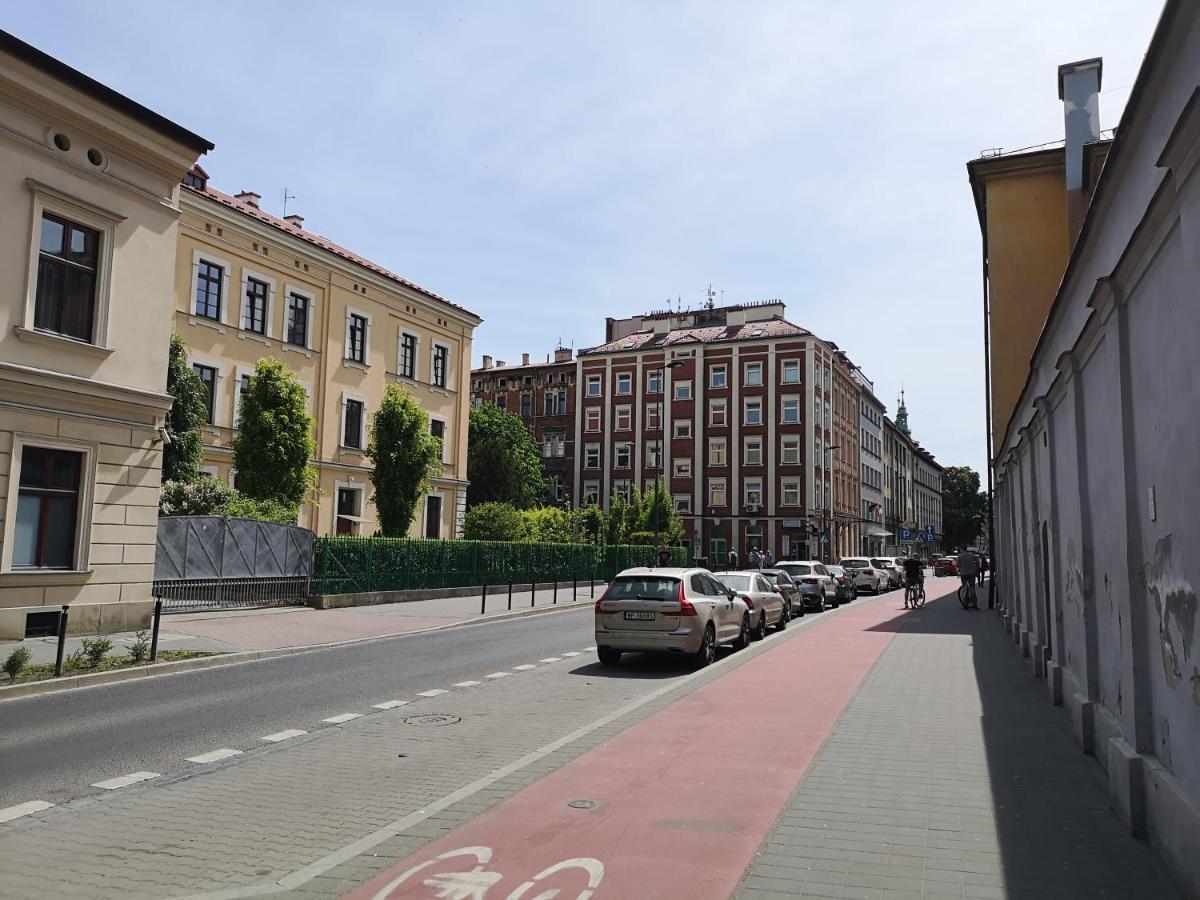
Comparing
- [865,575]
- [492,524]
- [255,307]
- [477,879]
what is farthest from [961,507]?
[477,879]

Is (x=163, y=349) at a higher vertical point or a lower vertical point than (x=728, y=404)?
lower

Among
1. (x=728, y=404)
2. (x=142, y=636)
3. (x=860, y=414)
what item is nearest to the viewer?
(x=142, y=636)

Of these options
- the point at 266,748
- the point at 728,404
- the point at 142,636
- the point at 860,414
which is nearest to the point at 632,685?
the point at 266,748

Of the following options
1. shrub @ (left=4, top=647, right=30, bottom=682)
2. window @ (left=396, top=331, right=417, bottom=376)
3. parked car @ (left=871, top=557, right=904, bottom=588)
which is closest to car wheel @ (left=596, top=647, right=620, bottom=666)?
shrub @ (left=4, top=647, right=30, bottom=682)

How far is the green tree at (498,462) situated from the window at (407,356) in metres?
18.2

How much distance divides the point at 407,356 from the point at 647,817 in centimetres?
3773

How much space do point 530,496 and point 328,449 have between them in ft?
94.2

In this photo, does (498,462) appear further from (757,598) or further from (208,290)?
(757,598)

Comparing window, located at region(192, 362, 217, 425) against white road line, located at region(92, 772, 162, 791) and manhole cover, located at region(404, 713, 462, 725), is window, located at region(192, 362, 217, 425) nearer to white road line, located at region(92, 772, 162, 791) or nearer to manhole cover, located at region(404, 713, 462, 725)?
manhole cover, located at region(404, 713, 462, 725)

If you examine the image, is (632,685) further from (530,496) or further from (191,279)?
(530,496)

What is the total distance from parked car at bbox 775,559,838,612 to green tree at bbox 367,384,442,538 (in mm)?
12995

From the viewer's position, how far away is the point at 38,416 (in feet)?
51.4

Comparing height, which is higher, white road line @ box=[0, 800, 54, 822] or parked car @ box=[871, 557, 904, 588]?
parked car @ box=[871, 557, 904, 588]

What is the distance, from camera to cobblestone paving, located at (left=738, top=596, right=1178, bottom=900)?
4957mm
